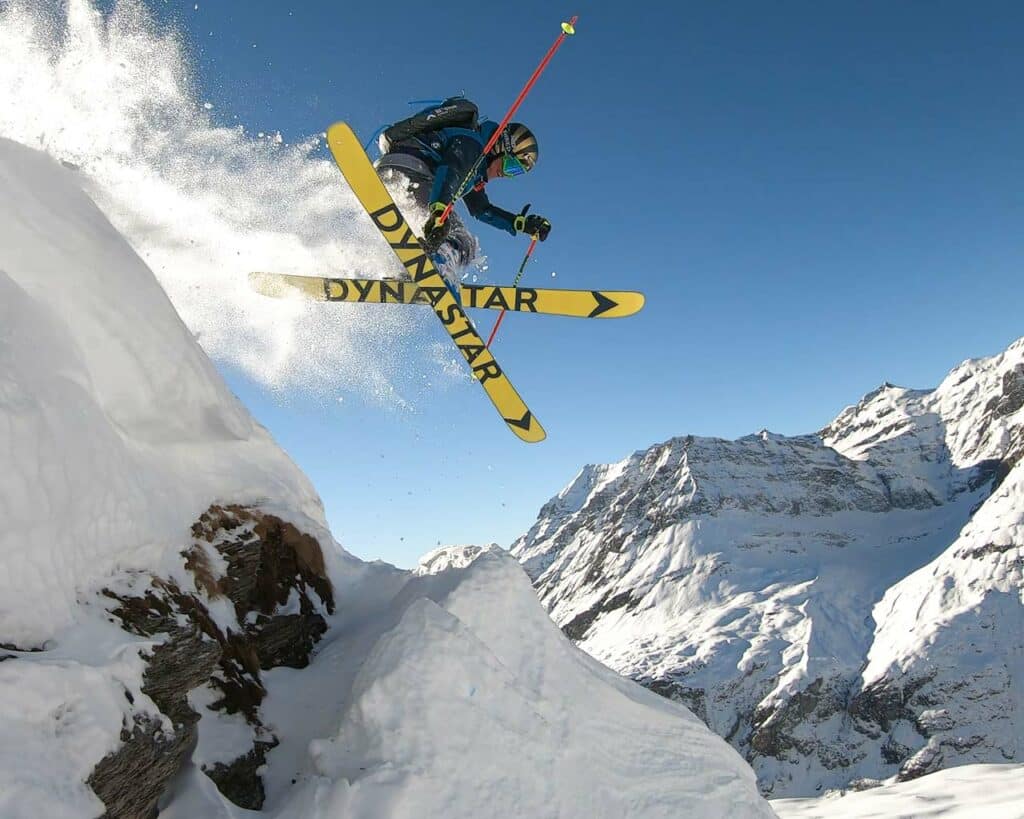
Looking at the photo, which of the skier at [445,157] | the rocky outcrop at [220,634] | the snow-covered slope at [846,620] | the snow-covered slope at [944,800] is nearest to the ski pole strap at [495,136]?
the skier at [445,157]

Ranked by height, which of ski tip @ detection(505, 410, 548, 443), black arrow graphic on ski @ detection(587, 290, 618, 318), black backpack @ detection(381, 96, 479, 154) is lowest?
ski tip @ detection(505, 410, 548, 443)

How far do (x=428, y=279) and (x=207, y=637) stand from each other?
8300 mm

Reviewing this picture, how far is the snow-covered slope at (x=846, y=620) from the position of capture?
114m

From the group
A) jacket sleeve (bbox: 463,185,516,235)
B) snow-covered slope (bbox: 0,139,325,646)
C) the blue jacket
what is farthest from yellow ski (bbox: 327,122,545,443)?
snow-covered slope (bbox: 0,139,325,646)

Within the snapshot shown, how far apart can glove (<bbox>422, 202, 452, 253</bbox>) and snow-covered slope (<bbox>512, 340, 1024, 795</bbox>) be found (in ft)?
406

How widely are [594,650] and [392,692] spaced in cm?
16306

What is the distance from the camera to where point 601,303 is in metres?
14.1

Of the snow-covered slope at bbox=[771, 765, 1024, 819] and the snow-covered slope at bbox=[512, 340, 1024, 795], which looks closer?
the snow-covered slope at bbox=[771, 765, 1024, 819]

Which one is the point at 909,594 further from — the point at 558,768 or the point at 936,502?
the point at 558,768

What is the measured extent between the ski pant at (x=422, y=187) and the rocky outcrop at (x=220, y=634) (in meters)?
6.75

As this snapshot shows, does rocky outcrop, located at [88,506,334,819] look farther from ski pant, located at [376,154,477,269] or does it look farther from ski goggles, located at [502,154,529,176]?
ski goggles, located at [502,154,529,176]

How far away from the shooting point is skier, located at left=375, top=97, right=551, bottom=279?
36.7 feet

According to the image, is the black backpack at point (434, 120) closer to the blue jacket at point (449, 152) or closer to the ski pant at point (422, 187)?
the blue jacket at point (449, 152)

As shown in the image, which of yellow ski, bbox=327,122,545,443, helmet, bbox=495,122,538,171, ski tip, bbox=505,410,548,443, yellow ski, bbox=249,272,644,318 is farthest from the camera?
ski tip, bbox=505,410,548,443
